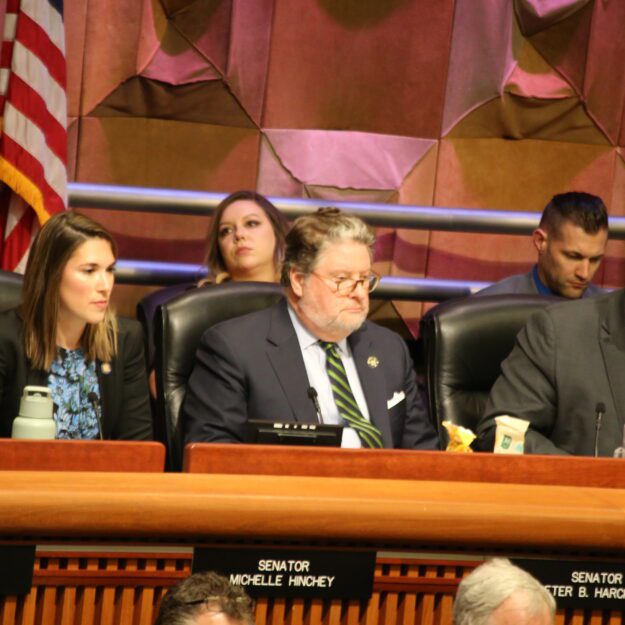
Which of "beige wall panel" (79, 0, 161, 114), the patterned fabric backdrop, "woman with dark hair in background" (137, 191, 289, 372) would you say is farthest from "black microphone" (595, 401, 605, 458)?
"beige wall panel" (79, 0, 161, 114)

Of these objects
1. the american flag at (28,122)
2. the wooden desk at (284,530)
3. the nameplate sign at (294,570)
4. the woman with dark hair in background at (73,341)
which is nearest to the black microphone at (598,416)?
the wooden desk at (284,530)

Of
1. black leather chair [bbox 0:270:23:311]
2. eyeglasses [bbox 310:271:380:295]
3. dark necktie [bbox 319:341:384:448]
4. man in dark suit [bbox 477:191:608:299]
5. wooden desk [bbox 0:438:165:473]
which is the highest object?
man in dark suit [bbox 477:191:608:299]

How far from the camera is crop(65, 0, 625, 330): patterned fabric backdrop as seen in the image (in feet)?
14.7

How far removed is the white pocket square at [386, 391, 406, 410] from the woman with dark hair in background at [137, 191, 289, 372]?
82cm

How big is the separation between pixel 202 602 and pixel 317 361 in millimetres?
1625

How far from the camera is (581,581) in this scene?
7.23 feet

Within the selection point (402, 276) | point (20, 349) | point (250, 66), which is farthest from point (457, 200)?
point (20, 349)

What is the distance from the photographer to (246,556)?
2084mm

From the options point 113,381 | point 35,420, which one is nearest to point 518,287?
point 113,381

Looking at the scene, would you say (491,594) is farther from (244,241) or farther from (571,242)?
(571,242)

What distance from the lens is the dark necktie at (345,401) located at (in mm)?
3186

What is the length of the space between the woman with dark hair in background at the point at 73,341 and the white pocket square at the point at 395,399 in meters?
0.62

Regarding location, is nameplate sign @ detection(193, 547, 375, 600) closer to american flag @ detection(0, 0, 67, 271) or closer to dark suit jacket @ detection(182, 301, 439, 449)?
dark suit jacket @ detection(182, 301, 439, 449)

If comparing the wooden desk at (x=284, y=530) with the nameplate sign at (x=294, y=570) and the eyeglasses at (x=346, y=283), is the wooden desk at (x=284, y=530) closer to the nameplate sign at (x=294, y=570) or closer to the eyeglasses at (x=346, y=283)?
the nameplate sign at (x=294, y=570)
